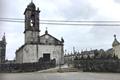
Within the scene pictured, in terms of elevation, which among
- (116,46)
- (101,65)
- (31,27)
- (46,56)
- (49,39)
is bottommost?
(101,65)

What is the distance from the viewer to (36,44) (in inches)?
1565

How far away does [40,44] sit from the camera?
132 ft

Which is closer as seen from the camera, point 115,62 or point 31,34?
point 115,62

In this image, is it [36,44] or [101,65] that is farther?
[36,44]

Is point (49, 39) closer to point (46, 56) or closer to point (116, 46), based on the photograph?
point (46, 56)

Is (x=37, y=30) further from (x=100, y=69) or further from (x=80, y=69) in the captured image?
(x=100, y=69)

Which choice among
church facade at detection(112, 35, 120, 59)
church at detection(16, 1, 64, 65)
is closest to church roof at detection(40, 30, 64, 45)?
church at detection(16, 1, 64, 65)

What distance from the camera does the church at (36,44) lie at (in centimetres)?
3906

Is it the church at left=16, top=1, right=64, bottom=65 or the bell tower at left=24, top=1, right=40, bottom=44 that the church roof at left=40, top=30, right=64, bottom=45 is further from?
the bell tower at left=24, top=1, right=40, bottom=44

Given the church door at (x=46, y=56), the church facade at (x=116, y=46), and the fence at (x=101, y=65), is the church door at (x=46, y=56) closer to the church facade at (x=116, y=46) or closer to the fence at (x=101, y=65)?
the fence at (x=101, y=65)

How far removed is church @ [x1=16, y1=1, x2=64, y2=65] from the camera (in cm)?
3906

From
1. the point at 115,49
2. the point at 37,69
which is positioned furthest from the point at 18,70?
the point at 115,49

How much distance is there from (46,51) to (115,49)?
563 inches

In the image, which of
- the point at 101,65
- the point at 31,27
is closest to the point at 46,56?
the point at 31,27
